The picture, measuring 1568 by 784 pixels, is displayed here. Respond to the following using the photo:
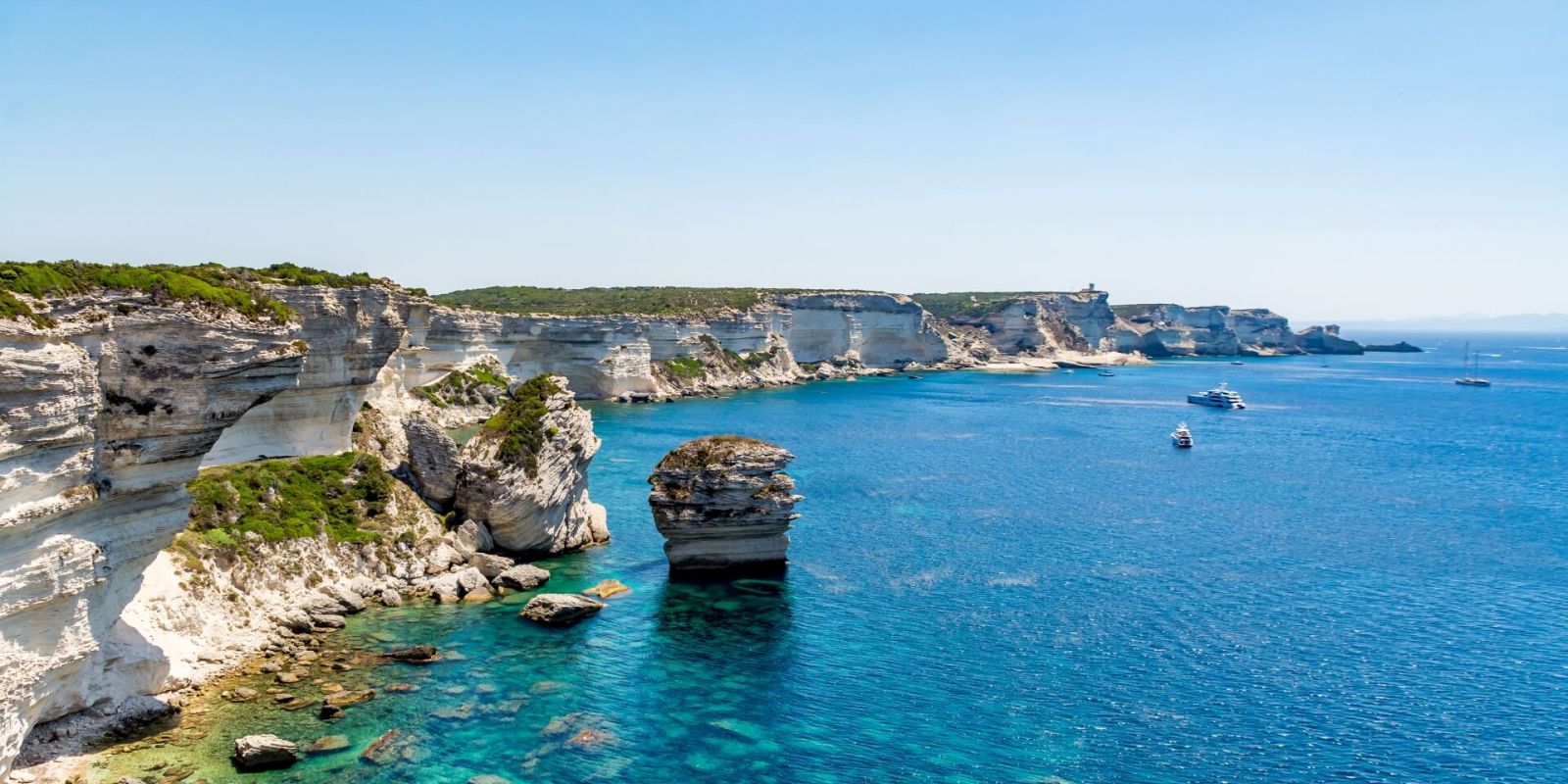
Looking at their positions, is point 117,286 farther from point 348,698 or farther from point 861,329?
point 861,329

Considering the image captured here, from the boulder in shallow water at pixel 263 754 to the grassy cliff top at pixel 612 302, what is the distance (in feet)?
319

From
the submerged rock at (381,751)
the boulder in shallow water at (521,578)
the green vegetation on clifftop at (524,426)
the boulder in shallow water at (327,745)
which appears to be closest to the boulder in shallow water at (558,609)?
the boulder in shallow water at (521,578)

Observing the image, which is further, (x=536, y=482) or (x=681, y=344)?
(x=681, y=344)

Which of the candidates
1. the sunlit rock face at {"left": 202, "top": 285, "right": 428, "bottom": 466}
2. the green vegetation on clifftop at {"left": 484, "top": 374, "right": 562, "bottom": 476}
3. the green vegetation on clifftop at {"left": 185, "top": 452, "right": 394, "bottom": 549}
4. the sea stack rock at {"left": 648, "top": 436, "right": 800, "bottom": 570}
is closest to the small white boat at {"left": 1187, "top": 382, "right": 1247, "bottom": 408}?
the sea stack rock at {"left": 648, "top": 436, "right": 800, "bottom": 570}

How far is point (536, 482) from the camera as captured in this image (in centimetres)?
4422

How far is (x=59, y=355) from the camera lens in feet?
72.6

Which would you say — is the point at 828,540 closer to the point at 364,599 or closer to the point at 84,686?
the point at 364,599

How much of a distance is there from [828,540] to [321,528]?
25266mm

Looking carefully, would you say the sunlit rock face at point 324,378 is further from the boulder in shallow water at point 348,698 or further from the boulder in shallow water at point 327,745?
the boulder in shallow water at point 327,745

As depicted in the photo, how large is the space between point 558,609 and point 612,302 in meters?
117

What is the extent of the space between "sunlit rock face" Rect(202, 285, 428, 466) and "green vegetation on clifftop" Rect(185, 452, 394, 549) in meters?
1.75

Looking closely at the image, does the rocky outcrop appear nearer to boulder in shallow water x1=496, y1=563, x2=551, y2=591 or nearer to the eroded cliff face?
boulder in shallow water x1=496, y1=563, x2=551, y2=591

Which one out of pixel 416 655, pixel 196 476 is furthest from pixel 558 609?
pixel 196 476

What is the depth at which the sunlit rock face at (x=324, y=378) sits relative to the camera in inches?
1718
